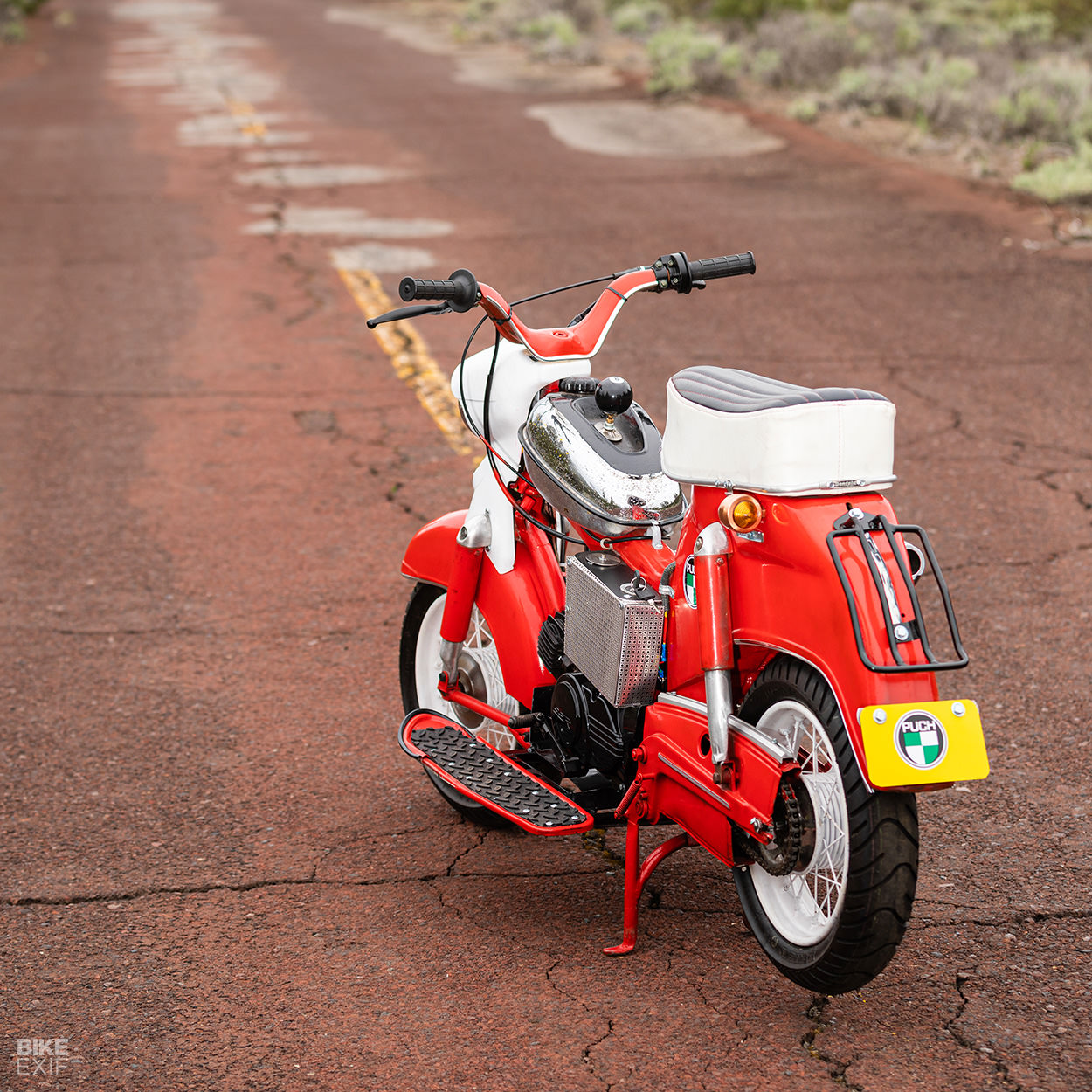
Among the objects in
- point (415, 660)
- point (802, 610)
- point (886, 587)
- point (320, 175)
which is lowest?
point (320, 175)

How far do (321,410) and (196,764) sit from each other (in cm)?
411

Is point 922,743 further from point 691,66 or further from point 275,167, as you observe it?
point 691,66

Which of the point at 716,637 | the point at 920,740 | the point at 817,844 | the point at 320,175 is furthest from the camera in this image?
the point at 320,175

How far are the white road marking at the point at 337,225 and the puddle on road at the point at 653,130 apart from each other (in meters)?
3.72

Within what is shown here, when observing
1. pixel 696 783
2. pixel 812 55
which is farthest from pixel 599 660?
pixel 812 55

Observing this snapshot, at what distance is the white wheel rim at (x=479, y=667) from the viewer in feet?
14.8

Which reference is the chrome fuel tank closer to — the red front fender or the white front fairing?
the white front fairing

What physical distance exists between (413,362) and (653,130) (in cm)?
860

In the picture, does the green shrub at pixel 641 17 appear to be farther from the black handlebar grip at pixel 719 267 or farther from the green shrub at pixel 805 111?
the black handlebar grip at pixel 719 267

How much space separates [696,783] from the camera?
342cm

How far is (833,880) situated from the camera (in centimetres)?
318

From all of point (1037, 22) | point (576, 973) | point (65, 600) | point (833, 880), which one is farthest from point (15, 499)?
point (1037, 22)

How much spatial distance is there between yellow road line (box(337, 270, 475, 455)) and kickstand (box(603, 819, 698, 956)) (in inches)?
179

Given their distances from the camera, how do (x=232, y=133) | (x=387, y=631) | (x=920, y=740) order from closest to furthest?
(x=920, y=740), (x=387, y=631), (x=232, y=133)
